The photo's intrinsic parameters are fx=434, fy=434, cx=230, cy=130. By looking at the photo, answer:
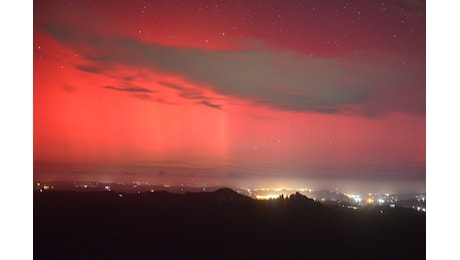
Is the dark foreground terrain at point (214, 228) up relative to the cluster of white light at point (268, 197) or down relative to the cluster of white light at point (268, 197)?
down

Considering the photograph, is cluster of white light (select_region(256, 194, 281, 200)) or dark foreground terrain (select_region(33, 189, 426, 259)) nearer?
dark foreground terrain (select_region(33, 189, 426, 259))

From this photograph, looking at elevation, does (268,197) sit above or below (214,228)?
above

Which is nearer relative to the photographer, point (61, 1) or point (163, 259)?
point (61, 1)

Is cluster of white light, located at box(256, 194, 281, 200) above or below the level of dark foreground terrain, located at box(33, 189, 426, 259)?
above

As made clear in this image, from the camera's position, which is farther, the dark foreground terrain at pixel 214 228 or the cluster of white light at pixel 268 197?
the cluster of white light at pixel 268 197
